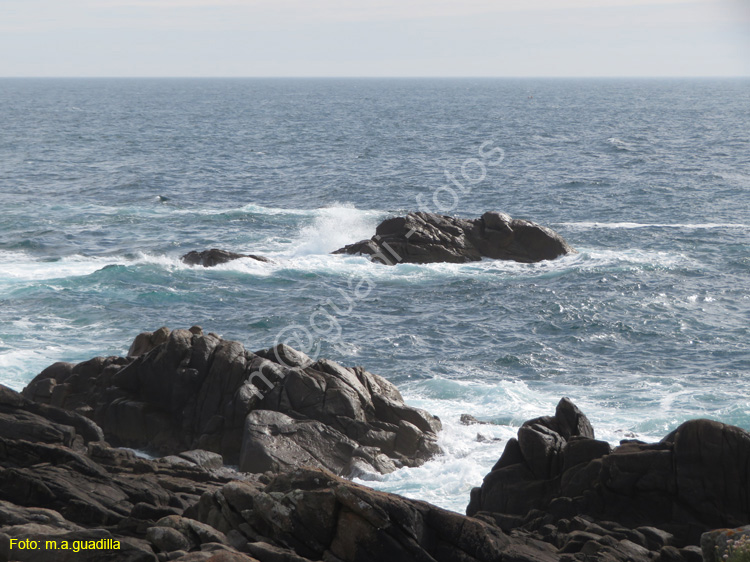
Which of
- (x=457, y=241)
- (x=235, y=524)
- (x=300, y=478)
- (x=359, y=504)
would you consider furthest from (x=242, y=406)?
(x=457, y=241)

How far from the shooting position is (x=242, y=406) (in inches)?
969

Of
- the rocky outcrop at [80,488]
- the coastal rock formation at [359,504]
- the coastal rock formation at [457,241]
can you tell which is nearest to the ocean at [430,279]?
the coastal rock formation at [457,241]

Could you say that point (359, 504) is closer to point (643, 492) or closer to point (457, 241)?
point (643, 492)

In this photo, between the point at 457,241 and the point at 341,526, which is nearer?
the point at 341,526

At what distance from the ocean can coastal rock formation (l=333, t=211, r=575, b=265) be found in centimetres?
117

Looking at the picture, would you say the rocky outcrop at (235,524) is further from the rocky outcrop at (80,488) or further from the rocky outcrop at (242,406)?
the rocky outcrop at (242,406)

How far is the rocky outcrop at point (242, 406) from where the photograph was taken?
2384 centimetres

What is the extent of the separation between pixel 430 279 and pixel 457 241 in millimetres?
4228

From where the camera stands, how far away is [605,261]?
4638cm

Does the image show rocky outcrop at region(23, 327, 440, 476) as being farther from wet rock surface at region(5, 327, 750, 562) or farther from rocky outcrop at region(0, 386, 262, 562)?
rocky outcrop at region(0, 386, 262, 562)

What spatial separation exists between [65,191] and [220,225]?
19.8 metres

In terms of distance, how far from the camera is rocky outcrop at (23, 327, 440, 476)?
23.8m

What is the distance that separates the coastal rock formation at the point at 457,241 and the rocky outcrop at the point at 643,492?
87.8 ft

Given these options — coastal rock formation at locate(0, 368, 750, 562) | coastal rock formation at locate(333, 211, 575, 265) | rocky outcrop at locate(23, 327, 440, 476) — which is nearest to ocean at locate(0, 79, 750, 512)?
coastal rock formation at locate(333, 211, 575, 265)
